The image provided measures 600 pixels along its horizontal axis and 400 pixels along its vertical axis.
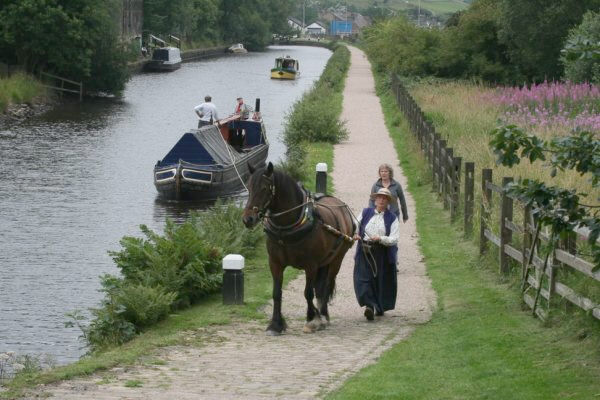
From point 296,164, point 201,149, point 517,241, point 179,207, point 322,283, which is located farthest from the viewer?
point 201,149

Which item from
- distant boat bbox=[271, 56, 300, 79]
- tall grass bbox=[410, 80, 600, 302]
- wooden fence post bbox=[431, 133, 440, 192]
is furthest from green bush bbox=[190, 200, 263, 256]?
distant boat bbox=[271, 56, 300, 79]

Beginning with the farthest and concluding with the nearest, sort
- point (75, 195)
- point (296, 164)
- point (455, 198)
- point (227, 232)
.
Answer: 1. point (75, 195)
2. point (296, 164)
3. point (455, 198)
4. point (227, 232)

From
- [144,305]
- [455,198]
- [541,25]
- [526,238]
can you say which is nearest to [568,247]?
[526,238]

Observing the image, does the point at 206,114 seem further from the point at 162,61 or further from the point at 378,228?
the point at 162,61

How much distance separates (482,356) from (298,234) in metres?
2.57

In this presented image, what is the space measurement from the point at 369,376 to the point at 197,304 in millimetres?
5820

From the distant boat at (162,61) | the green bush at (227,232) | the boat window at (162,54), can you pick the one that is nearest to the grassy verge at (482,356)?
the green bush at (227,232)

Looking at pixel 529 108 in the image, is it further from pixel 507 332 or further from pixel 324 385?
pixel 324 385

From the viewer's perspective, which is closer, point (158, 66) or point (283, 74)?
point (283, 74)

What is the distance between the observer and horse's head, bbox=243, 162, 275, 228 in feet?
40.0

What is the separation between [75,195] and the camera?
33.5m

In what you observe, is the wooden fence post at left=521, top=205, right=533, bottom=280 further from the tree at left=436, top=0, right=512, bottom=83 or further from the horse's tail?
the tree at left=436, top=0, right=512, bottom=83

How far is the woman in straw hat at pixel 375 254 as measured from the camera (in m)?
14.0

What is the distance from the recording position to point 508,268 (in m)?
15.8
